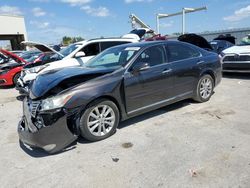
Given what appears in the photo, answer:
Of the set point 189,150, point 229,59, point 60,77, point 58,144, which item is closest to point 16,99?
point 60,77

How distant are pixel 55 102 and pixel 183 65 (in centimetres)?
282

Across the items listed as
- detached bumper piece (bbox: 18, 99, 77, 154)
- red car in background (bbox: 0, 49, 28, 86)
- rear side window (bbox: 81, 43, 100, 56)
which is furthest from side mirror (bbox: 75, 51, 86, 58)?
detached bumper piece (bbox: 18, 99, 77, 154)

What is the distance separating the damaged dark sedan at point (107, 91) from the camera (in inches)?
130

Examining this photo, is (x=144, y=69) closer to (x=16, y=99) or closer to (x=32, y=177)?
(x=32, y=177)

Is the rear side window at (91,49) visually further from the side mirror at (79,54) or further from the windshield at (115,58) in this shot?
the windshield at (115,58)

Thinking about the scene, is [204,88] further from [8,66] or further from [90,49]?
[8,66]

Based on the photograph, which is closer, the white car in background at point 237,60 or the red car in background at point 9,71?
the white car in background at point 237,60

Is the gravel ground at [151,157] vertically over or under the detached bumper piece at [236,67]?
under

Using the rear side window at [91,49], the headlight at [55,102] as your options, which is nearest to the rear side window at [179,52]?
the headlight at [55,102]

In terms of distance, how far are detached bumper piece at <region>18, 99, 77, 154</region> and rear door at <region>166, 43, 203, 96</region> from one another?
2483 mm

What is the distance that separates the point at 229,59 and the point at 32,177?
7.66 m

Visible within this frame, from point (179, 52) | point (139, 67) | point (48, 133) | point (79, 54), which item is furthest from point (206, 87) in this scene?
point (79, 54)

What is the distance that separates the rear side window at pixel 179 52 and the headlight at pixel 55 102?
233cm

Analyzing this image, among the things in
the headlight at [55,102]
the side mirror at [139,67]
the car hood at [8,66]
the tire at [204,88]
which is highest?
the side mirror at [139,67]
